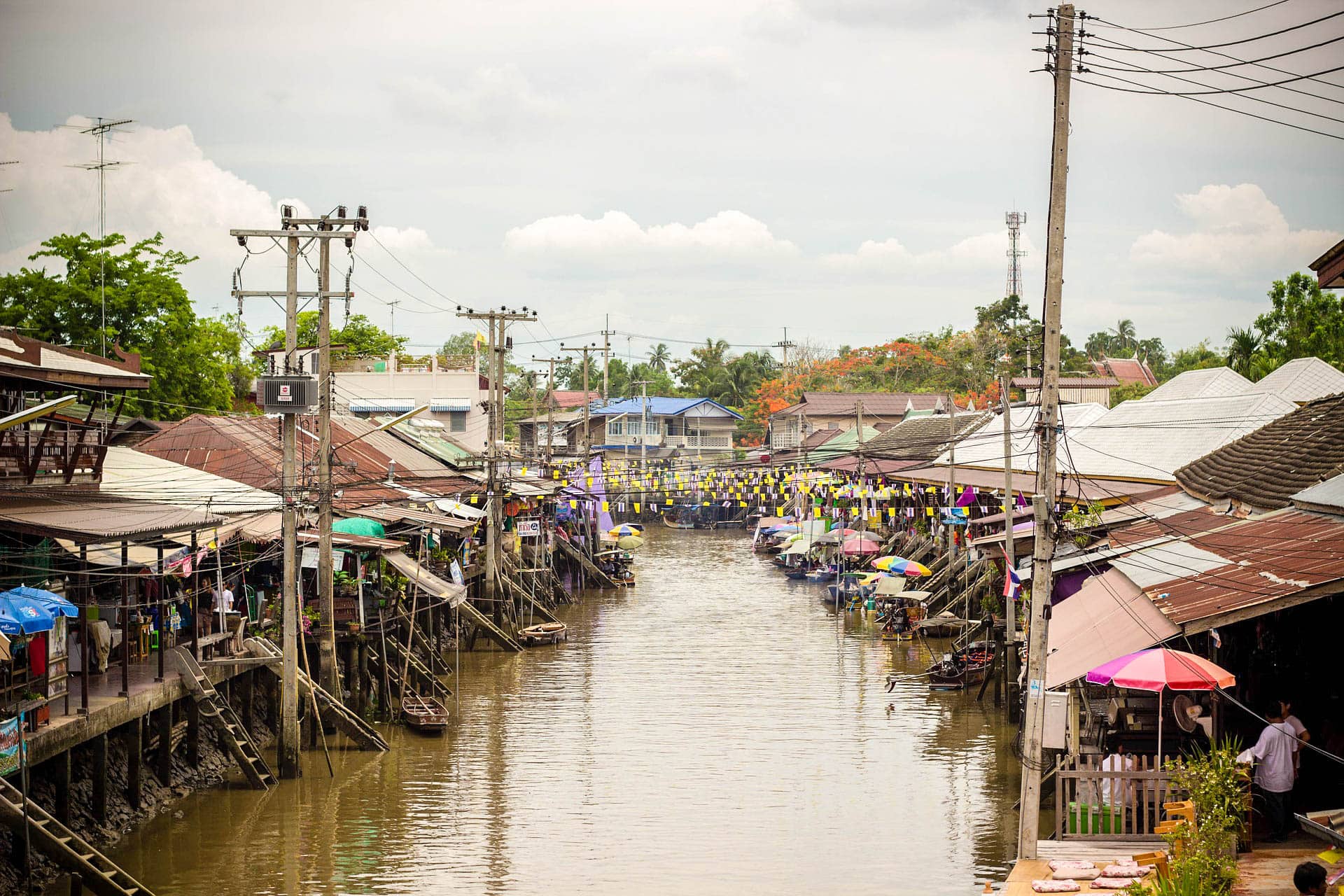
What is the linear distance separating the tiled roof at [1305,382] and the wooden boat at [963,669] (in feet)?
28.7

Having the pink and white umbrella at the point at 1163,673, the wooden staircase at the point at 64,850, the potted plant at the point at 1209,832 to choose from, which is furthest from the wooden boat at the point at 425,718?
the potted plant at the point at 1209,832

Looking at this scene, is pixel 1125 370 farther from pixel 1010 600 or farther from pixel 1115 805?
pixel 1115 805

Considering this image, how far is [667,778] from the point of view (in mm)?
21891

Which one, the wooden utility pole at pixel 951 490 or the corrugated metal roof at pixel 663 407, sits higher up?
the corrugated metal roof at pixel 663 407

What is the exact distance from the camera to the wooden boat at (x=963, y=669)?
2944 cm

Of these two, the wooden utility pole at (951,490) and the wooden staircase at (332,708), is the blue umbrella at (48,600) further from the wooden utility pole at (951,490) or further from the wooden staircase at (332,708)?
the wooden utility pole at (951,490)

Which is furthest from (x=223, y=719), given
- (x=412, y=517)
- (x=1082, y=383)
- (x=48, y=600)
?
(x=1082, y=383)

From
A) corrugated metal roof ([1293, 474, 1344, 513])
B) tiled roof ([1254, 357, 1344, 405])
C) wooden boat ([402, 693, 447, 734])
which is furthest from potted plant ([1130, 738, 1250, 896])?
tiled roof ([1254, 357, 1344, 405])

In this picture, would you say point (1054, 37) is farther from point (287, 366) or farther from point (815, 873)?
point (287, 366)

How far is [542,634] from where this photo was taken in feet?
119

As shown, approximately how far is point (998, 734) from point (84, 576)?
17.2m

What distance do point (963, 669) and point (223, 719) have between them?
17.3 m

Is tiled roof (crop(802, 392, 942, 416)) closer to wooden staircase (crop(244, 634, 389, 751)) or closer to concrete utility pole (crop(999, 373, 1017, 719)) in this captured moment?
concrete utility pole (crop(999, 373, 1017, 719))

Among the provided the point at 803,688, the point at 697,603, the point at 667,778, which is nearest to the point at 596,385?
the point at 697,603
